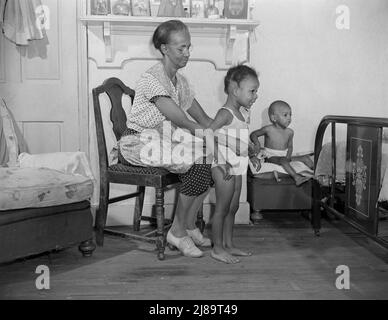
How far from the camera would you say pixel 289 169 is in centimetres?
338

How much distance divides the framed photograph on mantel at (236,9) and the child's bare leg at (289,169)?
3.09 ft

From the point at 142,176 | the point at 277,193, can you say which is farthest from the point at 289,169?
the point at 142,176

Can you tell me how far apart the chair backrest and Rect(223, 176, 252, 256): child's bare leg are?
2.26ft

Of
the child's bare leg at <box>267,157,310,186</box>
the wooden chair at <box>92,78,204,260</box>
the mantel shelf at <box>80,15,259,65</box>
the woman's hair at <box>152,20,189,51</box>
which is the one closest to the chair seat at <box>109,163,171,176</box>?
the wooden chair at <box>92,78,204,260</box>

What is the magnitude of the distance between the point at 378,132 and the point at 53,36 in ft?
6.53

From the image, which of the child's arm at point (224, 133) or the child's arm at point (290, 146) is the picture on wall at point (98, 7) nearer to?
the child's arm at point (224, 133)

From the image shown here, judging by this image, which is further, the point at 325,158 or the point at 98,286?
the point at 325,158

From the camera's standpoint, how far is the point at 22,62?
313 cm

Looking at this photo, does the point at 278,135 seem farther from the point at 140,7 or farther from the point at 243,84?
the point at 140,7

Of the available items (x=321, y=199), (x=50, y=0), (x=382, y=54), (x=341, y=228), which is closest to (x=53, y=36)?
(x=50, y=0)

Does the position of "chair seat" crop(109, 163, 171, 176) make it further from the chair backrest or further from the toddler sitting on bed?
the toddler sitting on bed

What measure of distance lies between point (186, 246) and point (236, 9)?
1.53m
